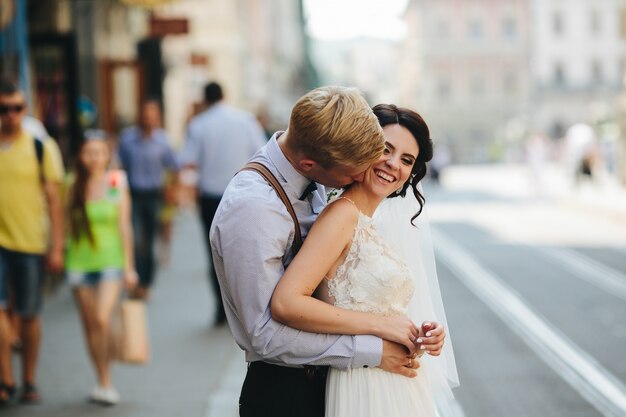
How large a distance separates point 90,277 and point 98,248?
0.68ft

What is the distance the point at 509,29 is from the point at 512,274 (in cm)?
8677

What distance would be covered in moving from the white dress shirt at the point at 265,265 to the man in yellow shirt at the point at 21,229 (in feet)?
13.6

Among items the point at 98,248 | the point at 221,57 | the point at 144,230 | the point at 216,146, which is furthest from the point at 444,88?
the point at 98,248

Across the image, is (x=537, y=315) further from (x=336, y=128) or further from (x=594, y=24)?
(x=594, y=24)

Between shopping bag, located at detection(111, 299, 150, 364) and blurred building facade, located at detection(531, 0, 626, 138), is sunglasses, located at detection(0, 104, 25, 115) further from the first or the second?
blurred building facade, located at detection(531, 0, 626, 138)

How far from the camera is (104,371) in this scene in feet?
23.2

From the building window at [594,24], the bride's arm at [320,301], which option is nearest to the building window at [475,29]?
the building window at [594,24]

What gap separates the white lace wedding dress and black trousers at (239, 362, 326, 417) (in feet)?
0.20

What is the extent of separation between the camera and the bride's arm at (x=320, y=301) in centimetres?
Result: 303

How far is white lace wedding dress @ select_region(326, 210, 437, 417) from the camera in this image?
10.4ft

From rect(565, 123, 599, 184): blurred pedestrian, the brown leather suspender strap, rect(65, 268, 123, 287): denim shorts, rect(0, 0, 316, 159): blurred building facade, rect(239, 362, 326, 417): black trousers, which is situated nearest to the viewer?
the brown leather suspender strap

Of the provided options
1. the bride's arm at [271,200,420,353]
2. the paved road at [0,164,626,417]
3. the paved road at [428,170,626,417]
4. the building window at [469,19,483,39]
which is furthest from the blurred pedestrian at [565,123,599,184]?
the building window at [469,19,483,39]

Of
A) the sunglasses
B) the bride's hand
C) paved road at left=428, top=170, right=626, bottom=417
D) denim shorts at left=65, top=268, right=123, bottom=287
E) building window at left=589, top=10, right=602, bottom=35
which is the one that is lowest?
building window at left=589, top=10, right=602, bottom=35

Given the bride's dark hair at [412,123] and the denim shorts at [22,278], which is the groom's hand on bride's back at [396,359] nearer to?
the bride's dark hair at [412,123]
